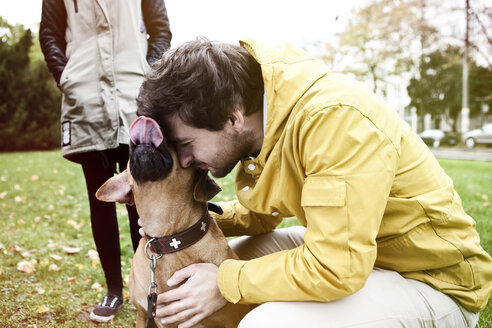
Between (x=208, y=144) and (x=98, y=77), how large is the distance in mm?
1175

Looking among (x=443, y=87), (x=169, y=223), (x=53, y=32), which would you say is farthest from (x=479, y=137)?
(x=169, y=223)

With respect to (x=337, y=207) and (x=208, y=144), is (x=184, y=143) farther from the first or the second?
(x=337, y=207)

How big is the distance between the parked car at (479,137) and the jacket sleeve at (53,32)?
24050mm

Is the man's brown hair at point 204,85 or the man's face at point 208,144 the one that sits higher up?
the man's brown hair at point 204,85

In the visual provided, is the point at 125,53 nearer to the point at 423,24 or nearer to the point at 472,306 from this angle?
the point at 472,306

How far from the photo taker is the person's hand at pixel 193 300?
186cm

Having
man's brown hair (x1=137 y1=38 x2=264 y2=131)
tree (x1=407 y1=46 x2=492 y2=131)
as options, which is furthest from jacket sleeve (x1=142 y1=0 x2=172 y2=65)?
tree (x1=407 y1=46 x2=492 y2=131)

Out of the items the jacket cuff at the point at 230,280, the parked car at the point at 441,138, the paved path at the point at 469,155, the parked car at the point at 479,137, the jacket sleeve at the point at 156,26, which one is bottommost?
the parked car at the point at 441,138

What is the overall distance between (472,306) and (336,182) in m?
0.96

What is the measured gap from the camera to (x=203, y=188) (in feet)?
7.07

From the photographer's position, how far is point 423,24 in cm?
1645

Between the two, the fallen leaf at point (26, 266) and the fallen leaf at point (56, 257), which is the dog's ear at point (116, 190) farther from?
the fallen leaf at point (56, 257)

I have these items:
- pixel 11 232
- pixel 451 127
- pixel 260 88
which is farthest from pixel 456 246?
pixel 451 127

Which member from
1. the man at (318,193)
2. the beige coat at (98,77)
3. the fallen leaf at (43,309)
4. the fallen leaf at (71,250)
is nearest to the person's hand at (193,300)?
the man at (318,193)
